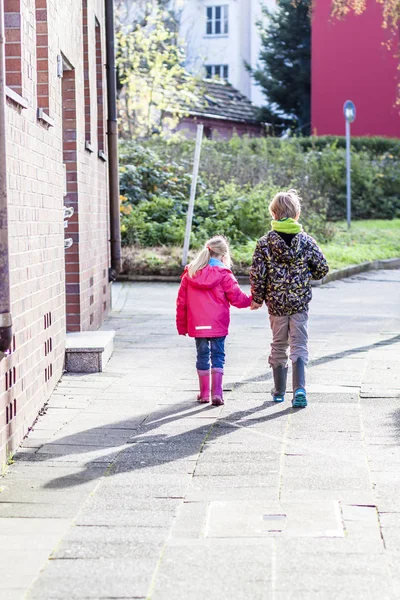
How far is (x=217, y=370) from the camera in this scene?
727 cm

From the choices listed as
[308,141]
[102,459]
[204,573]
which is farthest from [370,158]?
[204,573]

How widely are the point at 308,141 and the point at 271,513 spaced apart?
27433mm

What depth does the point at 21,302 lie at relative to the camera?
618 cm

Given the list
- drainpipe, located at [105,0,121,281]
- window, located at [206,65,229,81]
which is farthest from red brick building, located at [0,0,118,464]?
window, located at [206,65,229,81]

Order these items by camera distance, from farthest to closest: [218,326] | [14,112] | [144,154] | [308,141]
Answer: [308,141]
[144,154]
[218,326]
[14,112]

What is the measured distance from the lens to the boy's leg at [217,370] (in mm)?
7159

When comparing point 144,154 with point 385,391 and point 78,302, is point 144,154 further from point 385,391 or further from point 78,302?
point 385,391

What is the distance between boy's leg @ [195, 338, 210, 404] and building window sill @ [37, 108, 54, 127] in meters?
1.83

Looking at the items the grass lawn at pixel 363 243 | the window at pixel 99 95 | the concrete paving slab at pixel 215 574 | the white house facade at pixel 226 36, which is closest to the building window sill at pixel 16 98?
the concrete paving slab at pixel 215 574

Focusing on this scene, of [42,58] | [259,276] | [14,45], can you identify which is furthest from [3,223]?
[42,58]

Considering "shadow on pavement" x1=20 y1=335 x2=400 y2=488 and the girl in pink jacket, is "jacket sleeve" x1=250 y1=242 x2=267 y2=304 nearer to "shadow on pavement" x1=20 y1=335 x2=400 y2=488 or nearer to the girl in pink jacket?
the girl in pink jacket

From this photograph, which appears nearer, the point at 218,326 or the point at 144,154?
the point at 218,326

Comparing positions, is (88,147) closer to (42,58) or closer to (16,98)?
(42,58)

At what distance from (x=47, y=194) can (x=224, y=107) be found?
122 feet
